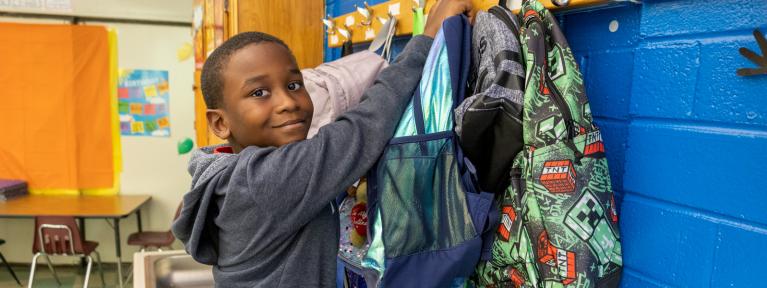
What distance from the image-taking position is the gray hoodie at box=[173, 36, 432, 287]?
32.4 inches

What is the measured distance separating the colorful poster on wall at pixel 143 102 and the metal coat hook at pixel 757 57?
4259 mm

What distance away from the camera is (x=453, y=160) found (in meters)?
0.83

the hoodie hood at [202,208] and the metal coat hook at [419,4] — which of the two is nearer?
the hoodie hood at [202,208]

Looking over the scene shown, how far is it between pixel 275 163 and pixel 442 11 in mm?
448

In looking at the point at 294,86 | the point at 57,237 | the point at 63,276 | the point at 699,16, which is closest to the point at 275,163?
the point at 294,86

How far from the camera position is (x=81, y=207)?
12.0ft

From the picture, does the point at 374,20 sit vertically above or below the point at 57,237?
A: above

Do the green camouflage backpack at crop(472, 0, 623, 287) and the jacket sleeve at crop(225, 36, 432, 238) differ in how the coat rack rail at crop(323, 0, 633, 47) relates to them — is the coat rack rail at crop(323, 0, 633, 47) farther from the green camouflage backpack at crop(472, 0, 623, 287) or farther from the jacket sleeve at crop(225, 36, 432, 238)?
the jacket sleeve at crop(225, 36, 432, 238)

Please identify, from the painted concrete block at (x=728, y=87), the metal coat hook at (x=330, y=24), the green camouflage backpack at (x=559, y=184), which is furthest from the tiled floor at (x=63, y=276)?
the painted concrete block at (x=728, y=87)

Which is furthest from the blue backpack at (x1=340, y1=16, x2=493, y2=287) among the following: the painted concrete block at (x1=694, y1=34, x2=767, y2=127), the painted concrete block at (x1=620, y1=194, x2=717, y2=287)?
the painted concrete block at (x1=694, y1=34, x2=767, y2=127)

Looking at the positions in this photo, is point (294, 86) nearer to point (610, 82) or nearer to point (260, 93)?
point (260, 93)

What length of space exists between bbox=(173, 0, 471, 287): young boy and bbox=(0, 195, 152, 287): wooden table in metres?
3.07

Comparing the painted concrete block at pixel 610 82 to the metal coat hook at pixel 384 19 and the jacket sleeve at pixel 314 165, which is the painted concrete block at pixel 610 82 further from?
the metal coat hook at pixel 384 19

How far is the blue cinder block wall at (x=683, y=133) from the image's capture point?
2.07ft
